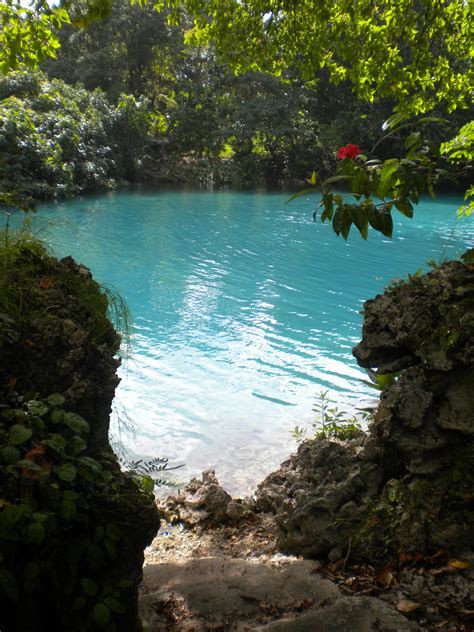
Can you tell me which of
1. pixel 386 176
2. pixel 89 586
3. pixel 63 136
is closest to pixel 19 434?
pixel 89 586

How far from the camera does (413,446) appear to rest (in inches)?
105

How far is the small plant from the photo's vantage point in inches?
186

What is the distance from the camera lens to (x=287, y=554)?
3086 mm

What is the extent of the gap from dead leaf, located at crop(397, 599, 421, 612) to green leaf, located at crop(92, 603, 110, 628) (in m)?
1.06

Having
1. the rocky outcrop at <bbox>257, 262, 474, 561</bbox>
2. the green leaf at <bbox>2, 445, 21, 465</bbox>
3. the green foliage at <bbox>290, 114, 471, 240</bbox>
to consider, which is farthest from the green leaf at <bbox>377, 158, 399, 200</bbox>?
the green leaf at <bbox>2, 445, 21, 465</bbox>

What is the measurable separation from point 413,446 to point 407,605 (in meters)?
0.78

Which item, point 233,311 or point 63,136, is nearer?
point 233,311

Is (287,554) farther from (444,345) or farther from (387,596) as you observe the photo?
(444,345)

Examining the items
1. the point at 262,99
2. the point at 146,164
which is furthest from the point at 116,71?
the point at 262,99

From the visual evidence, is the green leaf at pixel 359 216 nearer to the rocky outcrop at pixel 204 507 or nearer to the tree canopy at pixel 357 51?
the tree canopy at pixel 357 51

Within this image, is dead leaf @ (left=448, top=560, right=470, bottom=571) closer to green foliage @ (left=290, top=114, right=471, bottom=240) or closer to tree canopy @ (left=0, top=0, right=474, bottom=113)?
green foliage @ (left=290, top=114, right=471, bottom=240)

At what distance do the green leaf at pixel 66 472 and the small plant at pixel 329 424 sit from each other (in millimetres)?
3107

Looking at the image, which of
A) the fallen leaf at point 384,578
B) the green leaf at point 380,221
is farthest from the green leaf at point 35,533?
the green leaf at point 380,221

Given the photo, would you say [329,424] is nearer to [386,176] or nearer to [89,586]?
[386,176]
